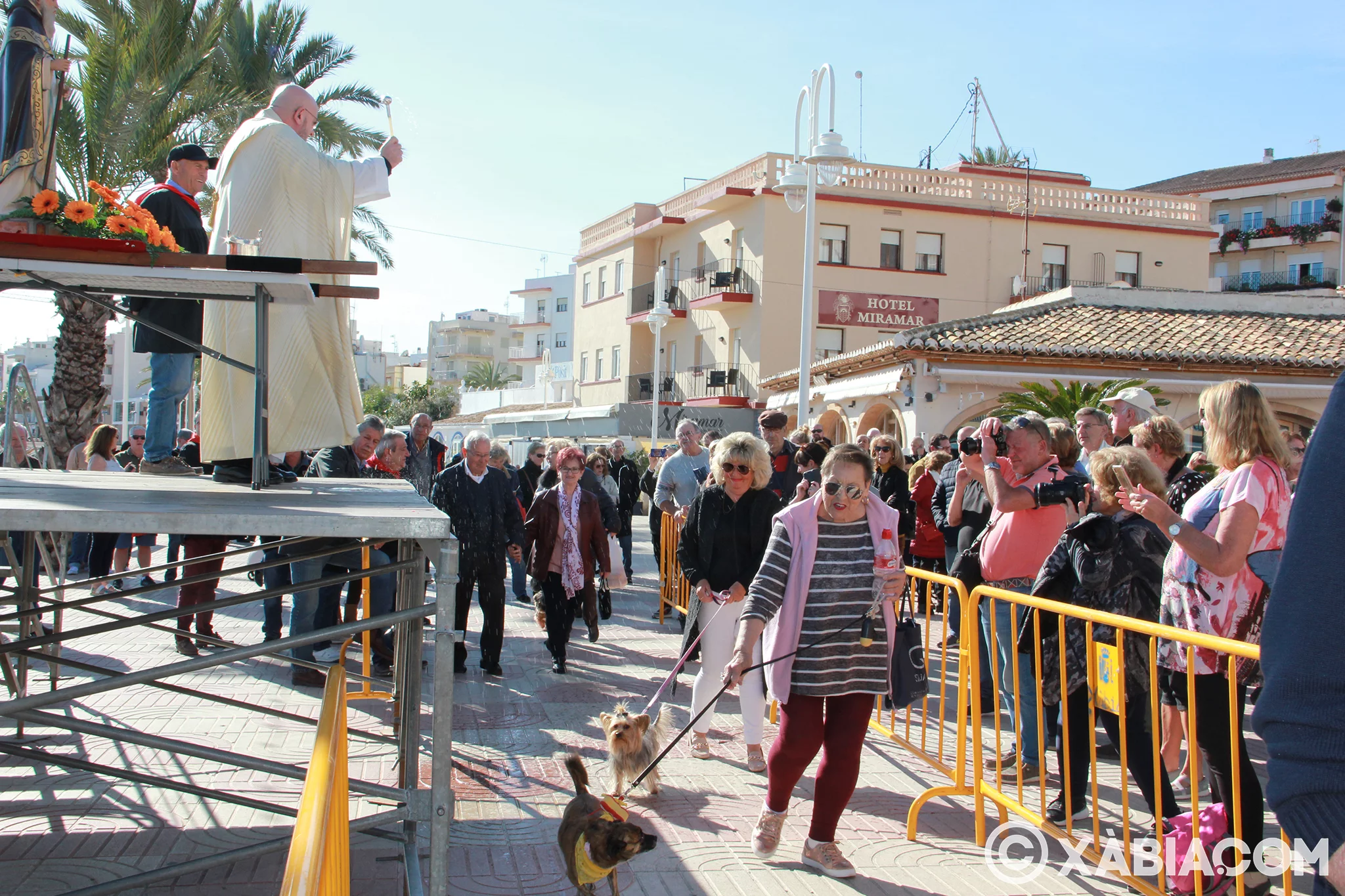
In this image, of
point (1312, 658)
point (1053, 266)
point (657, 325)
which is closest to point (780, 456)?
point (1312, 658)

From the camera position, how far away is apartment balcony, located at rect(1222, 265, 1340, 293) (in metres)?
51.1

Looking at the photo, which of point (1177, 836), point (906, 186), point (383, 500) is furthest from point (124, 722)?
point (906, 186)

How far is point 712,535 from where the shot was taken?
6.42 m

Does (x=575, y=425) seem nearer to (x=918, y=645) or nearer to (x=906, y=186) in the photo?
(x=906, y=186)

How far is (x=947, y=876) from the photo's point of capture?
14.7 ft

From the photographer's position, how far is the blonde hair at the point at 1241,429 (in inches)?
170

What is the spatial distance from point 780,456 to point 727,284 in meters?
25.8

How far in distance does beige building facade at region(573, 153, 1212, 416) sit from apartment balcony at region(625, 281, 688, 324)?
4.95ft

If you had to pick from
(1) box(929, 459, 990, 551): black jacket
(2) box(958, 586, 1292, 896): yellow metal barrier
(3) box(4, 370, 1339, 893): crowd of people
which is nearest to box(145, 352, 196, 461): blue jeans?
(3) box(4, 370, 1339, 893): crowd of people

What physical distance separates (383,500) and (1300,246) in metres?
59.4

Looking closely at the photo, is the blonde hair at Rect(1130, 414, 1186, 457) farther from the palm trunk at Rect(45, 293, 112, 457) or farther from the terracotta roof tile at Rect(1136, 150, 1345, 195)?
the terracotta roof tile at Rect(1136, 150, 1345, 195)

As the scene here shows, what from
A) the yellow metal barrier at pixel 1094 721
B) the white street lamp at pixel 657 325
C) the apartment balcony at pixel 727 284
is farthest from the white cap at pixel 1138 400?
the apartment balcony at pixel 727 284

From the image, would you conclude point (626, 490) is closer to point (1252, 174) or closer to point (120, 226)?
point (120, 226)

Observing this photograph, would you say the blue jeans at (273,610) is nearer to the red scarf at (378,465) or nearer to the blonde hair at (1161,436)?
the red scarf at (378,465)
